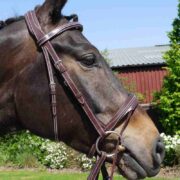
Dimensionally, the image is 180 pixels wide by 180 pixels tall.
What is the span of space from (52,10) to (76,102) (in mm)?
621

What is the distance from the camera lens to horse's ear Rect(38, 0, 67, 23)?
293cm

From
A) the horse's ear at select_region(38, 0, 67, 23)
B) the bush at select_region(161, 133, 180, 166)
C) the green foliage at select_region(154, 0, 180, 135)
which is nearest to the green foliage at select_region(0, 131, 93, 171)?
the bush at select_region(161, 133, 180, 166)

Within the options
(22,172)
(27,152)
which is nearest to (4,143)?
(27,152)

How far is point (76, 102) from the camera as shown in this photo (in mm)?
2887

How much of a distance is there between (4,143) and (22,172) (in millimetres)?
2422

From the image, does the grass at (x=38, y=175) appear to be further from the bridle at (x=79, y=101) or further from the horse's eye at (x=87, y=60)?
the horse's eye at (x=87, y=60)

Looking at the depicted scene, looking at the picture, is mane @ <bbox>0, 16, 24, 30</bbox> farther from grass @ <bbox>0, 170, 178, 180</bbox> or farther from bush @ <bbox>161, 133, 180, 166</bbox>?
bush @ <bbox>161, 133, 180, 166</bbox>

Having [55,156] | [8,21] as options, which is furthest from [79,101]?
[55,156]

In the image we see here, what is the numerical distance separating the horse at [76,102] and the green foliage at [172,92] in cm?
958

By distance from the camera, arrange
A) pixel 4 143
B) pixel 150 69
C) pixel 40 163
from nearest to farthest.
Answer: pixel 40 163 → pixel 4 143 → pixel 150 69

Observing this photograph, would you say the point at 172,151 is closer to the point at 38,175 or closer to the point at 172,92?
the point at 172,92

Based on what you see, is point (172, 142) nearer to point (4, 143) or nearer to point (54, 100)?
point (4, 143)

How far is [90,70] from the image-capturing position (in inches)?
114

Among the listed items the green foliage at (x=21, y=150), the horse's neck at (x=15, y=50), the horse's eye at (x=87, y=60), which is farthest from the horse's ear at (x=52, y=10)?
the green foliage at (x=21, y=150)
